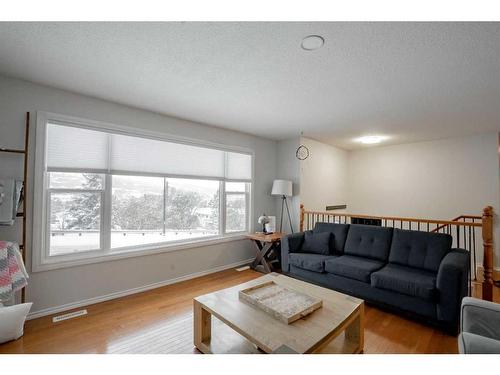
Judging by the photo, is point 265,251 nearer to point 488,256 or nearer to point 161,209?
point 161,209

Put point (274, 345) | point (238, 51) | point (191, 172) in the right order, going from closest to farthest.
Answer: point (274, 345) → point (238, 51) → point (191, 172)

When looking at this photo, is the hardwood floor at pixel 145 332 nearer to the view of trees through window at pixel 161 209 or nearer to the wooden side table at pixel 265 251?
the view of trees through window at pixel 161 209

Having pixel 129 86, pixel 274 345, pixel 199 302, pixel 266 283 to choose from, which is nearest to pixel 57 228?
pixel 129 86

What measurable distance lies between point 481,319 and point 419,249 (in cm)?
144

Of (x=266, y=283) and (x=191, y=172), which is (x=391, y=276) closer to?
(x=266, y=283)

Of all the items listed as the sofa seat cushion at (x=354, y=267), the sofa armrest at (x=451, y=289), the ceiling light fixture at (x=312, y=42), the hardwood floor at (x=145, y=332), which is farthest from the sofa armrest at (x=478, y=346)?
the ceiling light fixture at (x=312, y=42)

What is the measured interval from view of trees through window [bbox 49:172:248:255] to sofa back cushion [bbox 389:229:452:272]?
8.13 ft

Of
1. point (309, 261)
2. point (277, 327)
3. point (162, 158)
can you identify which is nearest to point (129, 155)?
point (162, 158)

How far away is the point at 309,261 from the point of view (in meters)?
3.08

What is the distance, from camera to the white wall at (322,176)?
4551 mm

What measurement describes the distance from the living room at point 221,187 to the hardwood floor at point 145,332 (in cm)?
2

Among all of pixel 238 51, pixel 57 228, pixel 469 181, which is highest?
pixel 238 51

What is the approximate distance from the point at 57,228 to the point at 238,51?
104 inches
